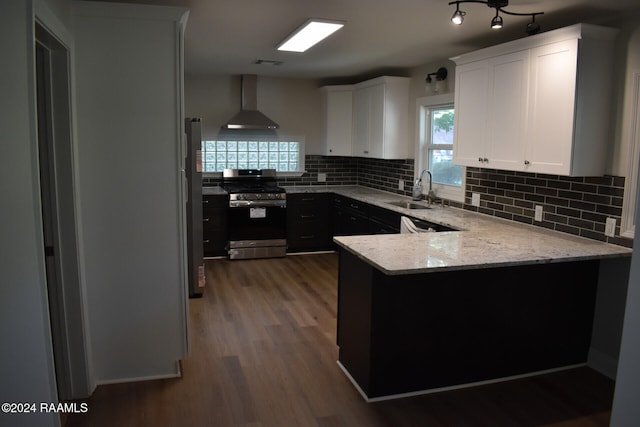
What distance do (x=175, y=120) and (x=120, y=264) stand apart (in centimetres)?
92

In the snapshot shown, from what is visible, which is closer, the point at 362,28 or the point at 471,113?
the point at 362,28

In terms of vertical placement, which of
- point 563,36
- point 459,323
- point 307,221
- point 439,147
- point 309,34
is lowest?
point 459,323

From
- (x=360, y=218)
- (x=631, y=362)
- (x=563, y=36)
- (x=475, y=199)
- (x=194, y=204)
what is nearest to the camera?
(x=631, y=362)

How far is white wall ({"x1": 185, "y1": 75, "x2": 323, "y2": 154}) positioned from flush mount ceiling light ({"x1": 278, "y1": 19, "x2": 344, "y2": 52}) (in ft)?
7.43

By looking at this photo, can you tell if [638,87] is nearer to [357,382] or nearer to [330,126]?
[357,382]

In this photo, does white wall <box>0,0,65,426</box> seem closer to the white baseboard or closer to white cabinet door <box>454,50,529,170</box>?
the white baseboard

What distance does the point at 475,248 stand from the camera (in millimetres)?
3152

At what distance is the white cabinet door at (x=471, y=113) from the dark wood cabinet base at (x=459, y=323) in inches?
48.1

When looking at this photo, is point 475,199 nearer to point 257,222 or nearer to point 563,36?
point 563,36

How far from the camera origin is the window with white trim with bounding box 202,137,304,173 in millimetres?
6734

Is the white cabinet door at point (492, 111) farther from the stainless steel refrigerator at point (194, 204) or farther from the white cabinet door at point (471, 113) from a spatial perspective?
the stainless steel refrigerator at point (194, 204)

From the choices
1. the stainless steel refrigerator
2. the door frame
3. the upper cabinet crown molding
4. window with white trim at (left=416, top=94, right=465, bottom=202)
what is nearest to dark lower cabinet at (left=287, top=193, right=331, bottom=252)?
window with white trim at (left=416, top=94, right=465, bottom=202)

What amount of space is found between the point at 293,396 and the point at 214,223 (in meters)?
3.57

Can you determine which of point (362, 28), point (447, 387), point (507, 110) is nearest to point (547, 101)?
point (507, 110)
